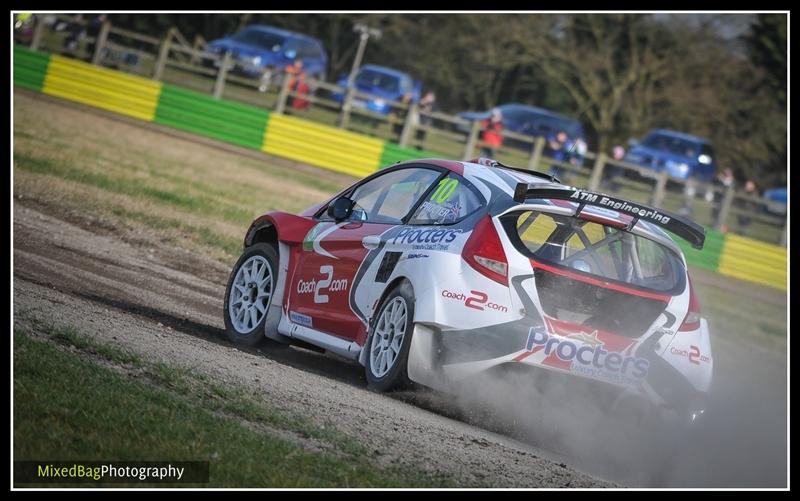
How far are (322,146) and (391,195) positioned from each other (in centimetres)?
2095

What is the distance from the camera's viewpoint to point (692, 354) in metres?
7.08

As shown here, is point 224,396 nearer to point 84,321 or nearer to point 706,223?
point 84,321

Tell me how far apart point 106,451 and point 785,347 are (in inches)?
556

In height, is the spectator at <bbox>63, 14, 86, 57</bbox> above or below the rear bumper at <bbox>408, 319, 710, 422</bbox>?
above

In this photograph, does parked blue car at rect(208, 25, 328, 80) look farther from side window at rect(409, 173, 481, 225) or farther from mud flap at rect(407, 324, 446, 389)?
mud flap at rect(407, 324, 446, 389)

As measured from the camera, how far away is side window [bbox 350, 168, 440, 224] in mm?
7887

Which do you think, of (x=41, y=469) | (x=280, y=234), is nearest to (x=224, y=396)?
(x=41, y=469)

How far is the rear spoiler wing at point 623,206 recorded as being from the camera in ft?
22.6

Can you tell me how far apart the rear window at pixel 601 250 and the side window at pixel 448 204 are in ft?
1.32

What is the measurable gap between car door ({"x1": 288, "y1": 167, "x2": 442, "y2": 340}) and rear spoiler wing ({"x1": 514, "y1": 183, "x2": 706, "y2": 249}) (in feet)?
3.42

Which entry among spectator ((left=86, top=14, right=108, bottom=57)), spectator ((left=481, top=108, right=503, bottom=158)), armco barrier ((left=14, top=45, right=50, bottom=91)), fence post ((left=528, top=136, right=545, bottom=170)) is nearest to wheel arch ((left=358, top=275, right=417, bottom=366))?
spectator ((left=481, top=108, right=503, bottom=158))

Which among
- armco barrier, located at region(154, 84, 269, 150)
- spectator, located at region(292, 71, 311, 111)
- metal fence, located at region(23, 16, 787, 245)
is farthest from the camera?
spectator, located at region(292, 71, 311, 111)

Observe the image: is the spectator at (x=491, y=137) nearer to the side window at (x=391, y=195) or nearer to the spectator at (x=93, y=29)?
the spectator at (x=93, y=29)

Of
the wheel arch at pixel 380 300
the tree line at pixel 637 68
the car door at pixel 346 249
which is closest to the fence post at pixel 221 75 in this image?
the tree line at pixel 637 68
